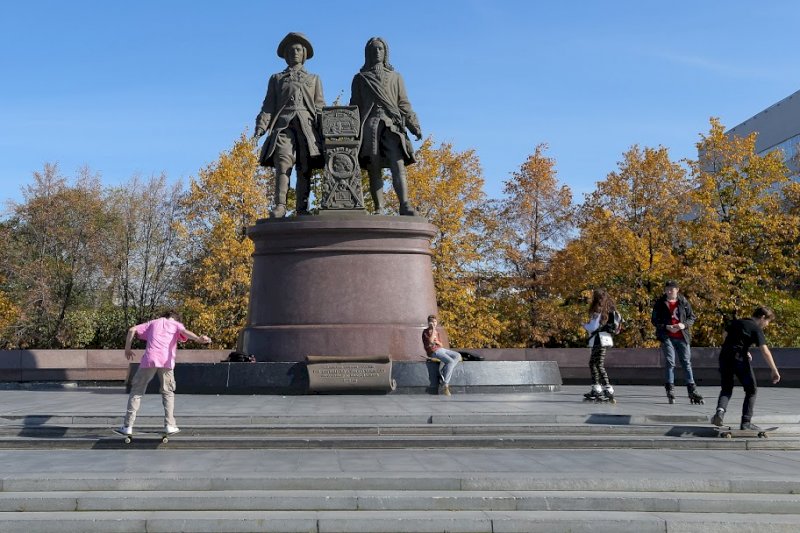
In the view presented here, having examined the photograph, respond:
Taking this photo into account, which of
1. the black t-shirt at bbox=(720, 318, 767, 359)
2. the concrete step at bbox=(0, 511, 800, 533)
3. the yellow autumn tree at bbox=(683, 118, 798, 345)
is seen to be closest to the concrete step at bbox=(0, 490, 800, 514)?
the concrete step at bbox=(0, 511, 800, 533)

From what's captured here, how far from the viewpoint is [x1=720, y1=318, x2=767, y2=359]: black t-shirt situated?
34.9ft

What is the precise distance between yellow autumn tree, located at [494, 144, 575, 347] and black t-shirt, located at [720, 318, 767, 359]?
79.7ft

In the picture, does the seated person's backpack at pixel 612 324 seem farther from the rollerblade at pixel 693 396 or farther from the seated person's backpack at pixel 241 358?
the seated person's backpack at pixel 241 358

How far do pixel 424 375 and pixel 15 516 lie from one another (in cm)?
854

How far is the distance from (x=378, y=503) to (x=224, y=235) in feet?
94.3

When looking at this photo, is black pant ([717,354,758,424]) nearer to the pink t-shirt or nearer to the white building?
the pink t-shirt

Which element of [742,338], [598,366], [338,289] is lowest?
[598,366]

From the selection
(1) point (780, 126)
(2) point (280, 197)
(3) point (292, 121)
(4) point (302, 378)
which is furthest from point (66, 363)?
(1) point (780, 126)

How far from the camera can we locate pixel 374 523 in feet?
21.5

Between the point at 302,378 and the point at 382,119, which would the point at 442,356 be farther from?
the point at 382,119

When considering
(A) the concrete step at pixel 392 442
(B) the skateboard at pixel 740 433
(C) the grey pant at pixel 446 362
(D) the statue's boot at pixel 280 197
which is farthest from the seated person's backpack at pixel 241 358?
(B) the skateboard at pixel 740 433

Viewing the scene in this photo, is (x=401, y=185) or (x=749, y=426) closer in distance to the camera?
(x=749, y=426)

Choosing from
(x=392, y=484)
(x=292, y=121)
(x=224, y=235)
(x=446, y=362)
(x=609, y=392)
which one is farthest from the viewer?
(x=224, y=235)

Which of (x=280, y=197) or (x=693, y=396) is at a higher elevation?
(x=280, y=197)
